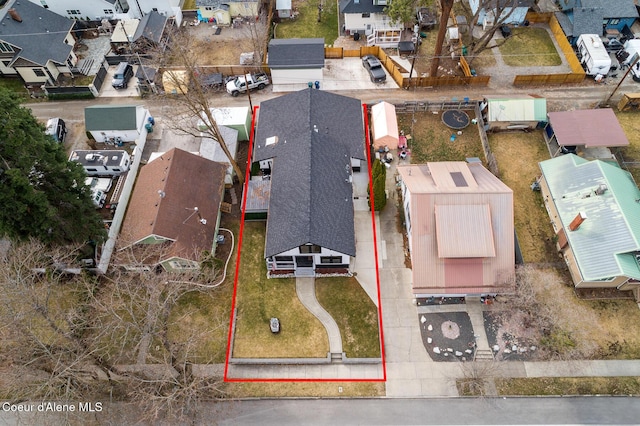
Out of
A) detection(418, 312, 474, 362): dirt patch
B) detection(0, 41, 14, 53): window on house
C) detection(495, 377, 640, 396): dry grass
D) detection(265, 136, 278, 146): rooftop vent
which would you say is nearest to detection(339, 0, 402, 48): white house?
detection(265, 136, 278, 146): rooftop vent

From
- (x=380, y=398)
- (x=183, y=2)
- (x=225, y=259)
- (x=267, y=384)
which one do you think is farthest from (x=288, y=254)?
(x=183, y=2)

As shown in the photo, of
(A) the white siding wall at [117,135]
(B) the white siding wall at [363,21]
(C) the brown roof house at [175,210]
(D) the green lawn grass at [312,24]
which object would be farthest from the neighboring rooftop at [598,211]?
(A) the white siding wall at [117,135]

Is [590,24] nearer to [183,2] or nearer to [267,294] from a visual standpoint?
[267,294]

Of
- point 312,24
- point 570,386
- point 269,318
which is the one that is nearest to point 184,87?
point 312,24

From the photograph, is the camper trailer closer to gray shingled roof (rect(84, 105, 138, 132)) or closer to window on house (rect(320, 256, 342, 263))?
window on house (rect(320, 256, 342, 263))

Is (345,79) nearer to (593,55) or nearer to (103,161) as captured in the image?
(103,161)
